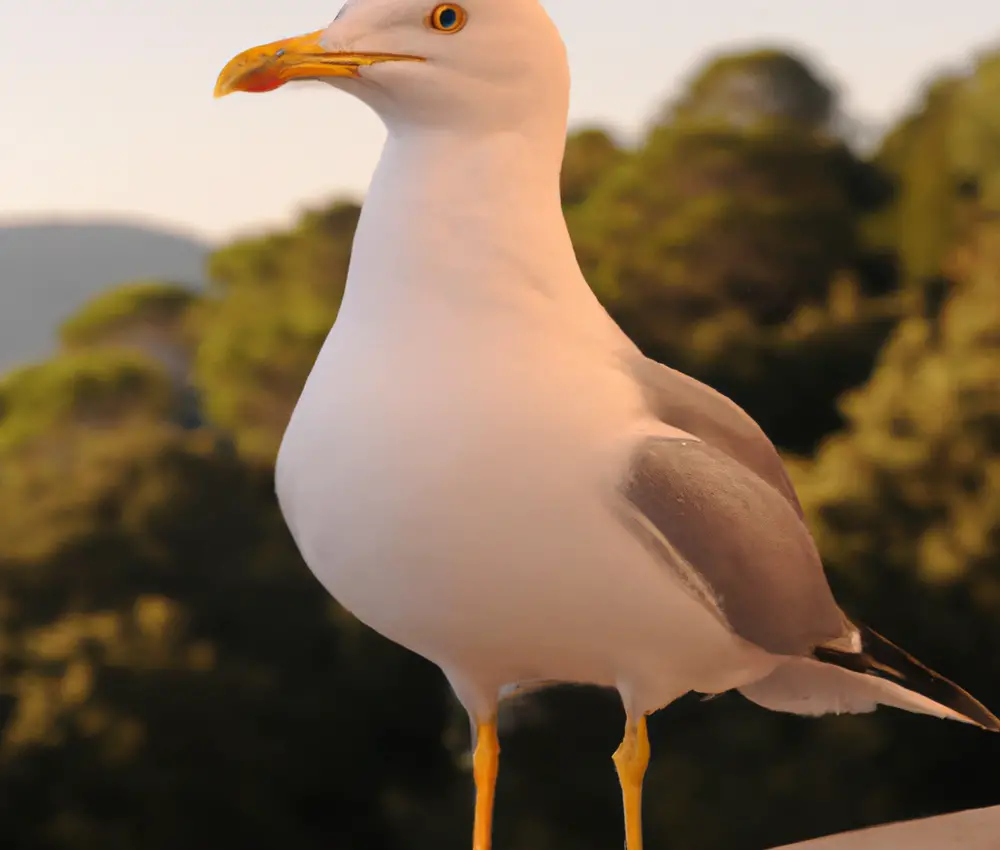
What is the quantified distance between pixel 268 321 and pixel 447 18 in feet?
24.6

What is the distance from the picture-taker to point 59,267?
6.72 metres

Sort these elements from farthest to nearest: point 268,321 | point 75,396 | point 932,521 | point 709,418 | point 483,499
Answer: point 268,321, point 75,396, point 932,521, point 709,418, point 483,499

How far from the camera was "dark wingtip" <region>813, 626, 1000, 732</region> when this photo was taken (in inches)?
57.3

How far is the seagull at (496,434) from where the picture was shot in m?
1.16

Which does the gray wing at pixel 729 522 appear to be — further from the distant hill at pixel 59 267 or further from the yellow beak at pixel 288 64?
the distant hill at pixel 59 267

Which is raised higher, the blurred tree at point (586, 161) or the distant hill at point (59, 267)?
the blurred tree at point (586, 161)

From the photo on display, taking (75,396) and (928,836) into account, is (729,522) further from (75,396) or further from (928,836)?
(75,396)

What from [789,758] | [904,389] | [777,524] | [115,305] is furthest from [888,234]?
[777,524]

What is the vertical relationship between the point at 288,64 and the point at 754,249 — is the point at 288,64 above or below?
above

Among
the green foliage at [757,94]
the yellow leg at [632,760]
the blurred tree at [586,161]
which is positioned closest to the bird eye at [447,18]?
the yellow leg at [632,760]

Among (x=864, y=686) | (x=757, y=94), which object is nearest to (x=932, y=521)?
(x=864, y=686)

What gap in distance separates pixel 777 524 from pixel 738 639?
14 cm

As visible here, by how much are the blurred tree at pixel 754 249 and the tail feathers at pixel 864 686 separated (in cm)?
437

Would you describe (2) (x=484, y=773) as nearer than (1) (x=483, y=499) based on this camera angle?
No
